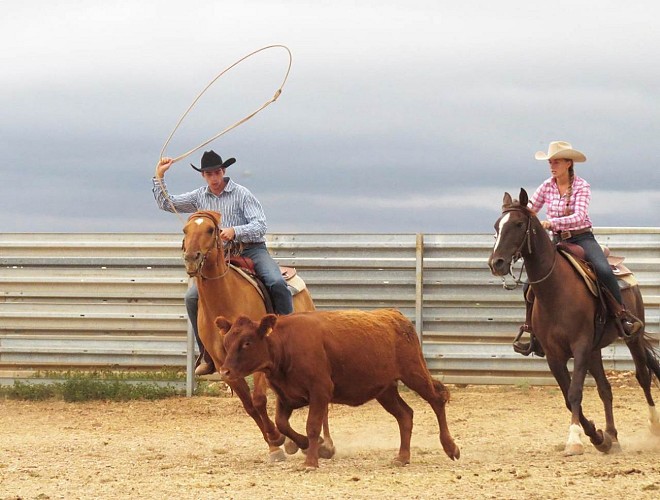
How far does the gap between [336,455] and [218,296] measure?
5.85 feet

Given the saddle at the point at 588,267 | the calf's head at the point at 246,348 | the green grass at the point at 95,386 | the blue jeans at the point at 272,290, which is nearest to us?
the calf's head at the point at 246,348

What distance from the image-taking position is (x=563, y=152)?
428 inches

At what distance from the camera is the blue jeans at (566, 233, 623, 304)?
1072cm

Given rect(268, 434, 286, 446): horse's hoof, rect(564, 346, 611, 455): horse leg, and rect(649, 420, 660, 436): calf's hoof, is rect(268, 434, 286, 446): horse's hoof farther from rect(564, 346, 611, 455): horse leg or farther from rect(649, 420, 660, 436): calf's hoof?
rect(649, 420, 660, 436): calf's hoof

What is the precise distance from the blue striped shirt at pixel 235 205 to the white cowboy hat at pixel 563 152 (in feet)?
8.99

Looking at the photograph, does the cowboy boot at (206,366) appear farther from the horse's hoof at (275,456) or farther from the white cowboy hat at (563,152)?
the white cowboy hat at (563,152)

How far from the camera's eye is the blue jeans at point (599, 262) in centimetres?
1072

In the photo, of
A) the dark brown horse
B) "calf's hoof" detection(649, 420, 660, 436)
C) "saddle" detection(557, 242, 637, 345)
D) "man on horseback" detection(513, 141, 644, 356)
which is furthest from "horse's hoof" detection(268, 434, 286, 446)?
"calf's hoof" detection(649, 420, 660, 436)

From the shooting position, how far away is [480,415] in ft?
45.8

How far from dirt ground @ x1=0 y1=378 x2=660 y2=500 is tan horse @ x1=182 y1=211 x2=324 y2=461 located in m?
0.46

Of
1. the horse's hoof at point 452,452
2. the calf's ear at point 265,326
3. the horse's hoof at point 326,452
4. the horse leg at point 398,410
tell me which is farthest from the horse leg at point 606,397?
the calf's ear at point 265,326

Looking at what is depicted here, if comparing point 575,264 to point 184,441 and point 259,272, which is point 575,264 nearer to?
point 259,272

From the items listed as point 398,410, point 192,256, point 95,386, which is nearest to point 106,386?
point 95,386

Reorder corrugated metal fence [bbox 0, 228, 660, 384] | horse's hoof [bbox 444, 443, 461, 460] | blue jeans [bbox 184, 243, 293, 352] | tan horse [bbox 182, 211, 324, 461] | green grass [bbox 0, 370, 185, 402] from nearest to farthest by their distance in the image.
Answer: horse's hoof [bbox 444, 443, 461, 460] → tan horse [bbox 182, 211, 324, 461] → blue jeans [bbox 184, 243, 293, 352] → green grass [bbox 0, 370, 185, 402] → corrugated metal fence [bbox 0, 228, 660, 384]
